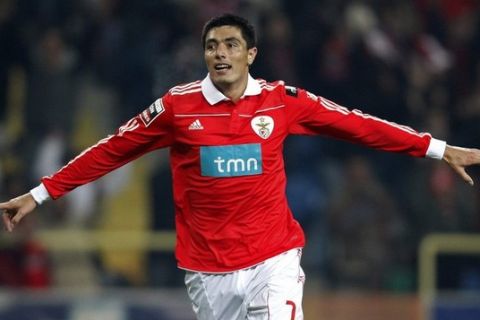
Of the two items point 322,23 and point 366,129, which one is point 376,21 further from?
point 366,129

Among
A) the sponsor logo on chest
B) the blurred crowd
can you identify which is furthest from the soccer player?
the blurred crowd

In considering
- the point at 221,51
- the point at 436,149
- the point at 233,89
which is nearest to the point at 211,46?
the point at 221,51

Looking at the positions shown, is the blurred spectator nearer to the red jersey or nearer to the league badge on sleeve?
the red jersey

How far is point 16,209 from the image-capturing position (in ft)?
21.8

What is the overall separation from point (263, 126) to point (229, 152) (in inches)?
8.8

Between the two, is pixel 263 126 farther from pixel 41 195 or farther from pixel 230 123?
pixel 41 195

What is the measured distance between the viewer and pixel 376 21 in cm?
1255

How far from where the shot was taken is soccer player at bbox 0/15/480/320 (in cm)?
656

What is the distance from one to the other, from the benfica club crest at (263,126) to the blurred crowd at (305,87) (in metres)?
4.98

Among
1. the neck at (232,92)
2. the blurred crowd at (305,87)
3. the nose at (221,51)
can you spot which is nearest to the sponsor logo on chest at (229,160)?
the neck at (232,92)

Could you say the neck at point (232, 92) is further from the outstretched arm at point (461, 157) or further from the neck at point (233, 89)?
the outstretched arm at point (461, 157)

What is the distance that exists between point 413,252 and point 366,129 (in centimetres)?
506

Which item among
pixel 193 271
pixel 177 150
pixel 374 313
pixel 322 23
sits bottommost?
pixel 374 313

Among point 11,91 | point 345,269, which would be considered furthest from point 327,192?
point 11,91
